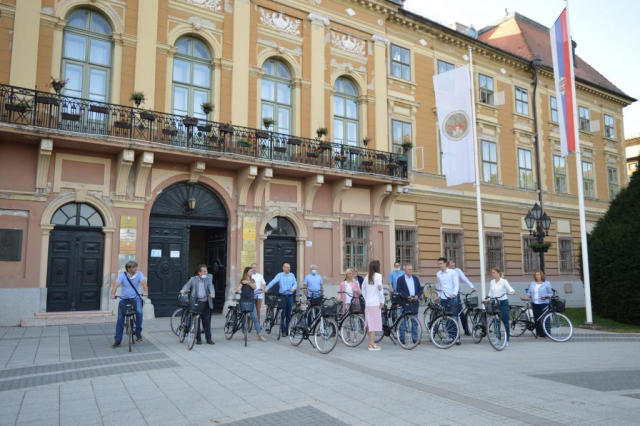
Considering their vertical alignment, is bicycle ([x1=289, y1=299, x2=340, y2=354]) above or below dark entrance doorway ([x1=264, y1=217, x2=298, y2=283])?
below

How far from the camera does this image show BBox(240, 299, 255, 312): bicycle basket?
11445 mm

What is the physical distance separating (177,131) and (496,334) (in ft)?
34.7

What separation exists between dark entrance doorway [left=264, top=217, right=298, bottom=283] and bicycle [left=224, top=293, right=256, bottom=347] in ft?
18.3

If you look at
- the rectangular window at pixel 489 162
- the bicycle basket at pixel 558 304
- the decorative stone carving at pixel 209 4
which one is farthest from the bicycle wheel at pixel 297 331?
the rectangular window at pixel 489 162

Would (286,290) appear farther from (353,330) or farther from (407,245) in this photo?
(407,245)

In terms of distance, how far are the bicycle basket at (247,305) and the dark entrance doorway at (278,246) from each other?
Result: 625cm

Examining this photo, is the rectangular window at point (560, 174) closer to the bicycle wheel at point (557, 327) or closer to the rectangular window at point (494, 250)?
the rectangular window at point (494, 250)

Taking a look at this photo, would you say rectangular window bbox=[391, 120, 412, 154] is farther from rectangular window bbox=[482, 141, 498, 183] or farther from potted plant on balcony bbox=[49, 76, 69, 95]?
potted plant on balcony bbox=[49, 76, 69, 95]

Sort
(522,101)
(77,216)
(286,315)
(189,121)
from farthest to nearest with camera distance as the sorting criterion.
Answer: (522,101) → (189,121) → (77,216) → (286,315)

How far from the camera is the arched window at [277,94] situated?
18656 millimetres

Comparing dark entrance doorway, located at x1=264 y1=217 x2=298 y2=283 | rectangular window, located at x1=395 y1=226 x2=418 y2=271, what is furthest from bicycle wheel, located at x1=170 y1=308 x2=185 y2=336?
rectangular window, located at x1=395 y1=226 x2=418 y2=271

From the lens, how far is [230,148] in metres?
16.5

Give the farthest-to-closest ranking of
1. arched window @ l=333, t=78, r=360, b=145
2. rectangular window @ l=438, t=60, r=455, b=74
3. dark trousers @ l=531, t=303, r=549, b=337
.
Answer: rectangular window @ l=438, t=60, r=455, b=74 < arched window @ l=333, t=78, r=360, b=145 < dark trousers @ l=531, t=303, r=549, b=337

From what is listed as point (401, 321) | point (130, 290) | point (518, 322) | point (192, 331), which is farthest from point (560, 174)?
point (130, 290)
